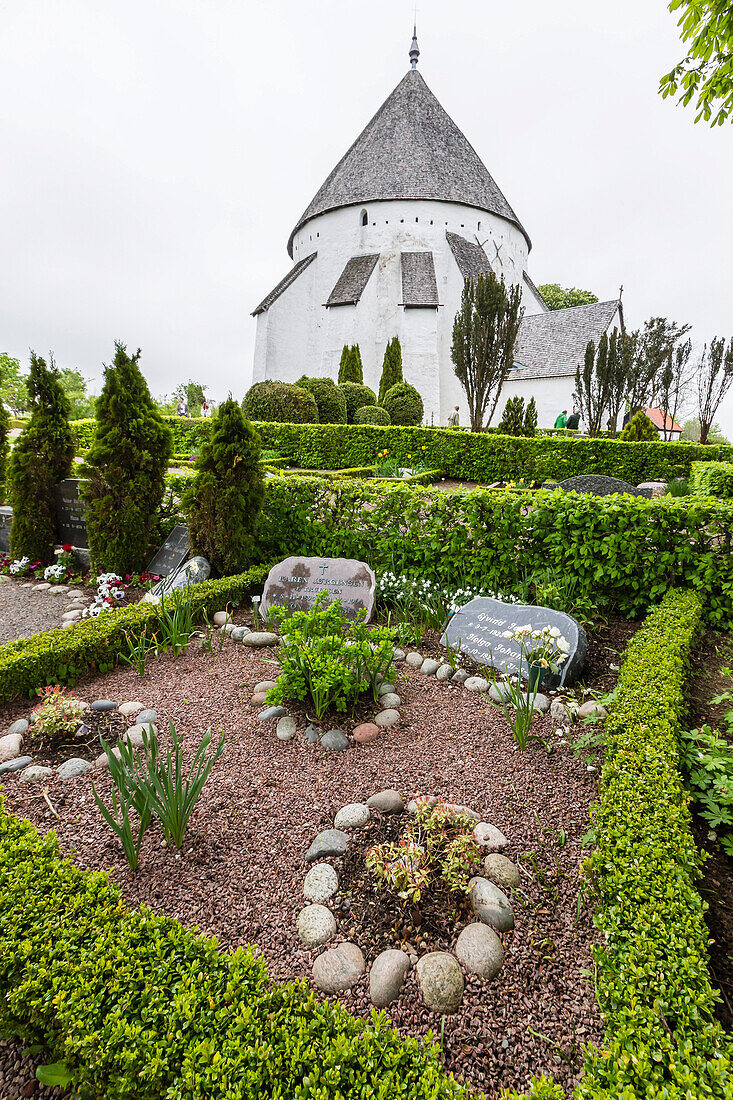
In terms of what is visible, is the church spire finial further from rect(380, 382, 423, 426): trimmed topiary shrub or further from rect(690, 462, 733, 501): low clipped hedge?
rect(690, 462, 733, 501): low clipped hedge

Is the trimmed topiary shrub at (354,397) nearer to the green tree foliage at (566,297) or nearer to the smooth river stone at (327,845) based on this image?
the smooth river stone at (327,845)

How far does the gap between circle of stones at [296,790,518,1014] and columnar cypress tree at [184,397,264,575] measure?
3.74m

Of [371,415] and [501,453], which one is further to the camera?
[371,415]

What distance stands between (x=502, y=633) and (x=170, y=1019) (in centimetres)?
313

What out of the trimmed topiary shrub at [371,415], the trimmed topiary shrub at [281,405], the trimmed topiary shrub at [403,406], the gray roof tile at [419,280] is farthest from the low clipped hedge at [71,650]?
the gray roof tile at [419,280]

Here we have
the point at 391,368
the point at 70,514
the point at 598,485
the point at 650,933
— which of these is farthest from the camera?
the point at 391,368

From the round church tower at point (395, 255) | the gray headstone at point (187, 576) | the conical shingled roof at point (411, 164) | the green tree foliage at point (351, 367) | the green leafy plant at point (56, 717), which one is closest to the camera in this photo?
the green leafy plant at point (56, 717)

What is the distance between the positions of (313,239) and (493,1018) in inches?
1278

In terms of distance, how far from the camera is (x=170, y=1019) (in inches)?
55.2

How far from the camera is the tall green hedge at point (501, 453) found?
44.1 ft

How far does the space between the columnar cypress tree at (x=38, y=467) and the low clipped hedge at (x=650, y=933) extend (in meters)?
6.69

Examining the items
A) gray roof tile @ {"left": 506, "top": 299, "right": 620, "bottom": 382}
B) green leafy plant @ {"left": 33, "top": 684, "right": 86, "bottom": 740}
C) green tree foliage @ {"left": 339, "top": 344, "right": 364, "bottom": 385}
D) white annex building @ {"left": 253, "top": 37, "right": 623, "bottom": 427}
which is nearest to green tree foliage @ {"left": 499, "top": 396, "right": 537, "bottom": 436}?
green tree foliage @ {"left": 339, "top": 344, "right": 364, "bottom": 385}

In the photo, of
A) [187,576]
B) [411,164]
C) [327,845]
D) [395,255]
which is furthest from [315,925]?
[411,164]

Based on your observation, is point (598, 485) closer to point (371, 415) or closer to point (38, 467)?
point (38, 467)
